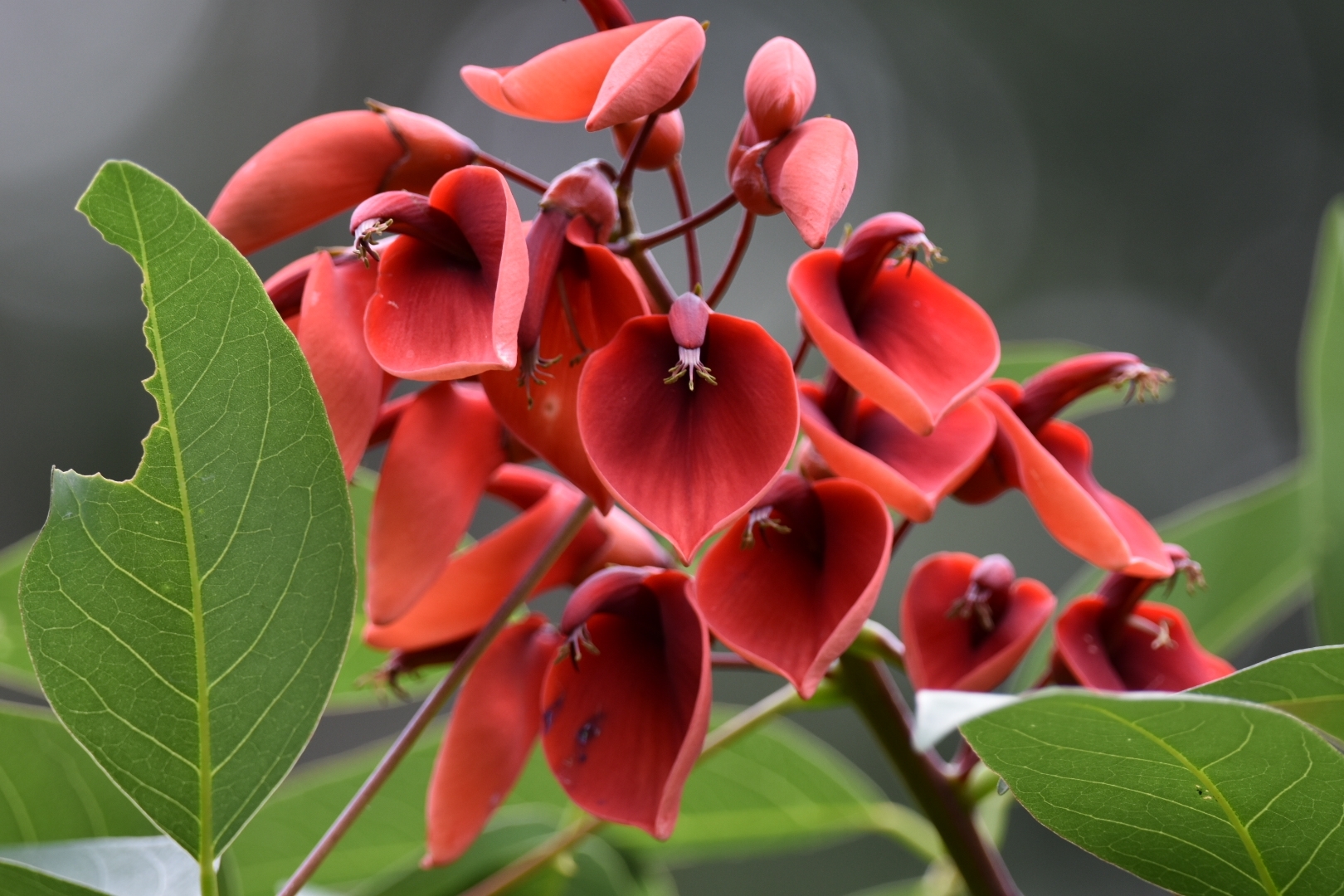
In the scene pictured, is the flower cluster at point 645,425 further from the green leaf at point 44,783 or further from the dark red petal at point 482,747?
the green leaf at point 44,783

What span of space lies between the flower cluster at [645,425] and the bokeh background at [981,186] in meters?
3.04

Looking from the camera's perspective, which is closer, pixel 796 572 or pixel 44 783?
pixel 796 572

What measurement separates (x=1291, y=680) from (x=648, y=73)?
1.01 ft

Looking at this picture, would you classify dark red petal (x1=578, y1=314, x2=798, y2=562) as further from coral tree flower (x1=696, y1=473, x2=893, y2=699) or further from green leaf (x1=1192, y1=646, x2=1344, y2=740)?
green leaf (x1=1192, y1=646, x2=1344, y2=740)

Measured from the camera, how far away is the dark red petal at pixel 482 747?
1.71ft

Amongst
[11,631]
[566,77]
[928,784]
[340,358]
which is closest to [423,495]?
[340,358]

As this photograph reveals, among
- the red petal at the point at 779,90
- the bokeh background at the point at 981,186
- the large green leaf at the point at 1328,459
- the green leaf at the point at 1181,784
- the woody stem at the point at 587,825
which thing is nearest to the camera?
the green leaf at the point at 1181,784

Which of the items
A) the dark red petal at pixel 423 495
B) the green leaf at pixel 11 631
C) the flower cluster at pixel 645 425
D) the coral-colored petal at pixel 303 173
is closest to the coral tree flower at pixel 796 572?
the flower cluster at pixel 645 425

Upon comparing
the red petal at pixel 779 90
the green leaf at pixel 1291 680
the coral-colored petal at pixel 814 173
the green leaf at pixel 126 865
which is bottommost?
the green leaf at pixel 126 865

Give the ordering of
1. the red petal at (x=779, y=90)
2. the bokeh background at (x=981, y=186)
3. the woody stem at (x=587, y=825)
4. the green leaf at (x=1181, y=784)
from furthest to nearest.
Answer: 1. the bokeh background at (x=981, y=186)
2. the woody stem at (x=587, y=825)
3. the red petal at (x=779, y=90)
4. the green leaf at (x=1181, y=784)

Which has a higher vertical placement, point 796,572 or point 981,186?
point 796,572

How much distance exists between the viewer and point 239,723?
453 mm

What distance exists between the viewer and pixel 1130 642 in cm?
55

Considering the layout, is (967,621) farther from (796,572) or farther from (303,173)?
(303,173)
